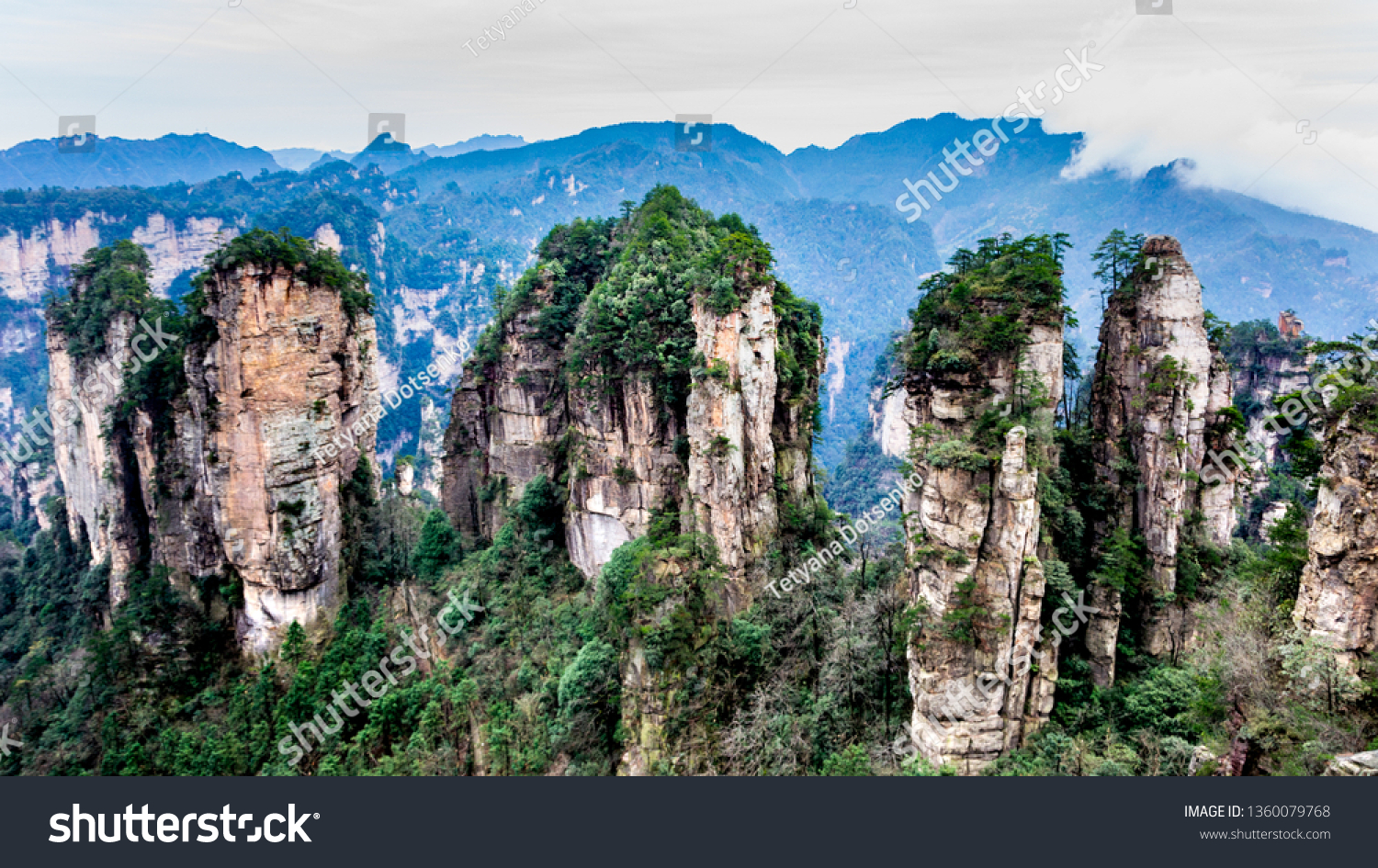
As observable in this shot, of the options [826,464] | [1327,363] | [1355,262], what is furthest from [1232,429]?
[1355,262]

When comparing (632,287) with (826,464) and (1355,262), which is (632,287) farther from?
(1355,262)

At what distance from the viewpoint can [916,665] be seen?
22.8 m

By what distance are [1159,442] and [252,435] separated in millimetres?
35170

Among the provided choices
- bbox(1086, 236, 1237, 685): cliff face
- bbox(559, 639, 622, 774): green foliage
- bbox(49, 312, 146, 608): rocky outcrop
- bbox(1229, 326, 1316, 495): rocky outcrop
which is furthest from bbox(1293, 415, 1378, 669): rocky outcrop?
bbox(49, 312, 146, 608): rocky outcrop

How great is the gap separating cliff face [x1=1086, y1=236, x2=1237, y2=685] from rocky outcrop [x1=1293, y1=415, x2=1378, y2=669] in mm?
6779

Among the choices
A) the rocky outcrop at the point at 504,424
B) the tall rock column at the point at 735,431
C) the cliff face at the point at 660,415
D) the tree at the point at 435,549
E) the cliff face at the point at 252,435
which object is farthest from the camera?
the tree at the point at 435,549

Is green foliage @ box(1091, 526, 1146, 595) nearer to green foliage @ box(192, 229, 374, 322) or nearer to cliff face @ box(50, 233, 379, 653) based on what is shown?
cliff face @ box(50, 233, 379, 653)

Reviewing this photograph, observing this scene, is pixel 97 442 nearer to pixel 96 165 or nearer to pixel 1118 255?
pixel 1118 255

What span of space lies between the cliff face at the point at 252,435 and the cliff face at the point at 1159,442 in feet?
106

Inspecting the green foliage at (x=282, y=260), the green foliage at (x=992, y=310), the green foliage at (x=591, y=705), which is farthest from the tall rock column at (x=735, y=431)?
the green foliage at (x=282, y=260)

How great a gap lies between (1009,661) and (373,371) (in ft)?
112

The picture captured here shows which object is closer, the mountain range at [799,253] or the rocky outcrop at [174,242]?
the rocky outcrop at [174,242]

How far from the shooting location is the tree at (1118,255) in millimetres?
25281

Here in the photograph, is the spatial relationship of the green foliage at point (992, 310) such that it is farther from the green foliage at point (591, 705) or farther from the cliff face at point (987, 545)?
the green foliage at point (591, 705)
